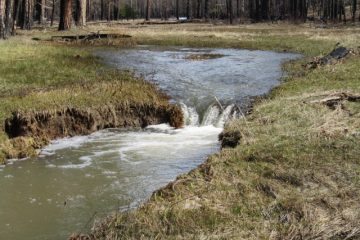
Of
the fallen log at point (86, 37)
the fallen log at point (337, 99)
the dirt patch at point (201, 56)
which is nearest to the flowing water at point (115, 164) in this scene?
the fallen log at point (337, 99)

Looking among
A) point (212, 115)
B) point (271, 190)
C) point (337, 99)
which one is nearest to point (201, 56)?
point (212, 115)

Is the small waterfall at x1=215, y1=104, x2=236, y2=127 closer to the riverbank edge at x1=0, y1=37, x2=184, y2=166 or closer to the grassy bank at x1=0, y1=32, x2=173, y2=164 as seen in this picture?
the riverbank edge at x1=0, y1=37, x2=184, y2=166

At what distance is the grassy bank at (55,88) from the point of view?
40.9 ft

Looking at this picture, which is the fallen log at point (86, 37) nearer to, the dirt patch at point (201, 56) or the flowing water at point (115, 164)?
the dirt patch at point (201, 56)

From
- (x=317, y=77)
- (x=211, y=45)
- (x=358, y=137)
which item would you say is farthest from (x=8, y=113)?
(x=211, y=45)

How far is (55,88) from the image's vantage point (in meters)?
14.8

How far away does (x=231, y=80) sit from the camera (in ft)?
61.2

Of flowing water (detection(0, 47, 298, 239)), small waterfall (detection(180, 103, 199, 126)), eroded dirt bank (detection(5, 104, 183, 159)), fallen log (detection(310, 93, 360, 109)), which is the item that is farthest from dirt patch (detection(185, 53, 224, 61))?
fallen log (detection(310, 93, 360, 109))

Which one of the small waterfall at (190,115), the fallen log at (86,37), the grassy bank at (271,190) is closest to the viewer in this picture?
the grassy bank at (271,190)

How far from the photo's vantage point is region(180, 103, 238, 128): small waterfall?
14430 millimetres

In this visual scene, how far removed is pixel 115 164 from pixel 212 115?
16.1ft

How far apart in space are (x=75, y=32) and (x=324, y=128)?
29.1m

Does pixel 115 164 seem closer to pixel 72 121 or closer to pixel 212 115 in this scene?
pixel 72 121

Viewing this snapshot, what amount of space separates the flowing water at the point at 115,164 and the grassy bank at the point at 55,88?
84cm
